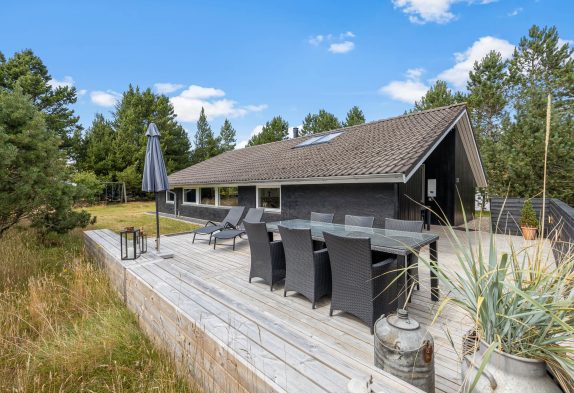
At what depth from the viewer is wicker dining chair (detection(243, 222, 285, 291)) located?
409cm

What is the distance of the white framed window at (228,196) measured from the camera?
11.7 meters

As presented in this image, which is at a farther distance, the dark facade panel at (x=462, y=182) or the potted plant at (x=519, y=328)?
the dark facade panel at (x=462, y=182)

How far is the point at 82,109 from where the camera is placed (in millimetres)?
25359

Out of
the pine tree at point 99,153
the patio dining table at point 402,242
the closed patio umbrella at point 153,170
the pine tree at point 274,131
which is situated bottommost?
the patio dining table at point 402,242

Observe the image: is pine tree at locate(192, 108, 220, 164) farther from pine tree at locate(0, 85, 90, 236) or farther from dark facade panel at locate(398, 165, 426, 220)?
dark facade panel at locate(398, 165, 426, 220)

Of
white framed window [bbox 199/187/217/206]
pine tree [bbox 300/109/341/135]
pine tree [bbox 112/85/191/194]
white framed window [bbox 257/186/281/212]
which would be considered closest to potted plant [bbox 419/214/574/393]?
white framed window [bbox 257/186/281/212]

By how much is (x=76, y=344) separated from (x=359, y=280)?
3004 millimetres

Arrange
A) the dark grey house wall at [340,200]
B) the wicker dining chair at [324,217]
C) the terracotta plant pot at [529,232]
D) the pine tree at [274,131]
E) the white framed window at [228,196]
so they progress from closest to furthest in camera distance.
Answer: the wicker dining chair at [324,217], the dark grey house wall at [340,200], the terracotta plant pot at [529,232], the white framed window at [228,196], the pine tree at [274,131]

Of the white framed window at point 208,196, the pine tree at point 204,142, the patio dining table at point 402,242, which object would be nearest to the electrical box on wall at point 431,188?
the patio dining table at point 402,242

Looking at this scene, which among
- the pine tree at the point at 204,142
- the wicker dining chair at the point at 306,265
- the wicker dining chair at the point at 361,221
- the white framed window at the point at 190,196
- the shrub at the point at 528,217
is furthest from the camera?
the pine tree at the point at 204,142

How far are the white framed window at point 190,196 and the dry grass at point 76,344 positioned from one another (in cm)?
914

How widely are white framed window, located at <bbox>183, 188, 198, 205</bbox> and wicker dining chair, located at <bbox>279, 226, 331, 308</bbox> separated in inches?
430

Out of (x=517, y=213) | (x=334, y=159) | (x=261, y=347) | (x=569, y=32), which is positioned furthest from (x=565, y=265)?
(x=569, y=32)

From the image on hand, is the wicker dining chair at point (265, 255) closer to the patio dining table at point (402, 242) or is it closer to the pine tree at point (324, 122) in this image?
the patio dining table at point (402, 242)
